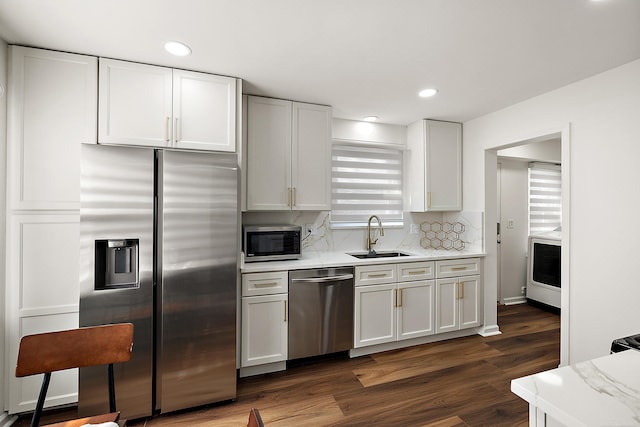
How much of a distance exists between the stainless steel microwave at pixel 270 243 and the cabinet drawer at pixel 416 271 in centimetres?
103

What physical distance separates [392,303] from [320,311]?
0.75 m

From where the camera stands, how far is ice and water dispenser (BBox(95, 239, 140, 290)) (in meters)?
1.81

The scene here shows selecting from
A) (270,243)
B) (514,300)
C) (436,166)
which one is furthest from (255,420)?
(514,300)

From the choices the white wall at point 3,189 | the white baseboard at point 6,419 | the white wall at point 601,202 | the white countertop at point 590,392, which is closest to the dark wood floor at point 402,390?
the white baseboard at point 6,419

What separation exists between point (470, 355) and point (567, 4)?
2745 millimetres

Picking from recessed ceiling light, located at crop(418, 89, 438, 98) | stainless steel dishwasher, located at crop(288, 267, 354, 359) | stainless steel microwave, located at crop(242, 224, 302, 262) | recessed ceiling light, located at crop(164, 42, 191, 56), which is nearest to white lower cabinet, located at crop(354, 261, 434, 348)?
stainless steel dishwasher, located at crop(288, 267, 354, 359)

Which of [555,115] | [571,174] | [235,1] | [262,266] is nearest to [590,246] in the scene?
[571,174]

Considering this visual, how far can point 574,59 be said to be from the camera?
1.98 meters

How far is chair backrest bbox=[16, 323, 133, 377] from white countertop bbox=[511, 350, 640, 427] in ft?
5.10

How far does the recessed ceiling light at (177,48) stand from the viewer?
5.93 feet

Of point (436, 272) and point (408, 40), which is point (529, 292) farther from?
point (408, 40)

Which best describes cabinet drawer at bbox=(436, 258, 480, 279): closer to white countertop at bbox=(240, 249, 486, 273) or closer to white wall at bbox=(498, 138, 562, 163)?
white countertop at bbox=(240, 249, 486, 273)

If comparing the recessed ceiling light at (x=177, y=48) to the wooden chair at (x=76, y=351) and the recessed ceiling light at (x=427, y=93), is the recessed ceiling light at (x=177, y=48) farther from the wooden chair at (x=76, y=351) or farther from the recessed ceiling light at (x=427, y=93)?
the recessed ceiling light at (x=427, y=93)

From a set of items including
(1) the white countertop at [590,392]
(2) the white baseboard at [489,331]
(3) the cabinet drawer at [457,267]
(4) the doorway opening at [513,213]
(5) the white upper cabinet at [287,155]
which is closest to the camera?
(1) the white countertop at [590,392]
